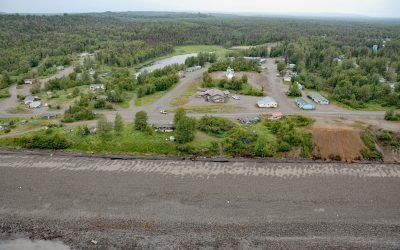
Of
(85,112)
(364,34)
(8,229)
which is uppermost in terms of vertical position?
(364,34)

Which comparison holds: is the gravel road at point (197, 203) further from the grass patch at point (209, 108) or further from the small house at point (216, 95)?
the small house at point (216, 95)

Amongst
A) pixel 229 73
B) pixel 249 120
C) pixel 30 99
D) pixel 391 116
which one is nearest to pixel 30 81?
pixel 30 99

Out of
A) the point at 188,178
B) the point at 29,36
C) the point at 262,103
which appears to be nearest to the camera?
the point at 188,178

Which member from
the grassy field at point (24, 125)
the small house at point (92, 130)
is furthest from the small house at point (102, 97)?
the small house at point (92, 130)

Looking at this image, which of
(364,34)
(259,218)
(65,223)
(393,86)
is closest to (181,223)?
(259,218)

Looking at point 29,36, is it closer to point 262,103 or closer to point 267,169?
point 262,103

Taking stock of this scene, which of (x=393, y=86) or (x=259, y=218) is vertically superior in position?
(x=393, y=86)

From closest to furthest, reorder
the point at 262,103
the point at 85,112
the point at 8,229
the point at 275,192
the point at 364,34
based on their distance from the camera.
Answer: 1. the point at 8,229
2. the point at 275,192
3. the point at 85,112
4. the point at 262,103
5. the point at 364,34
